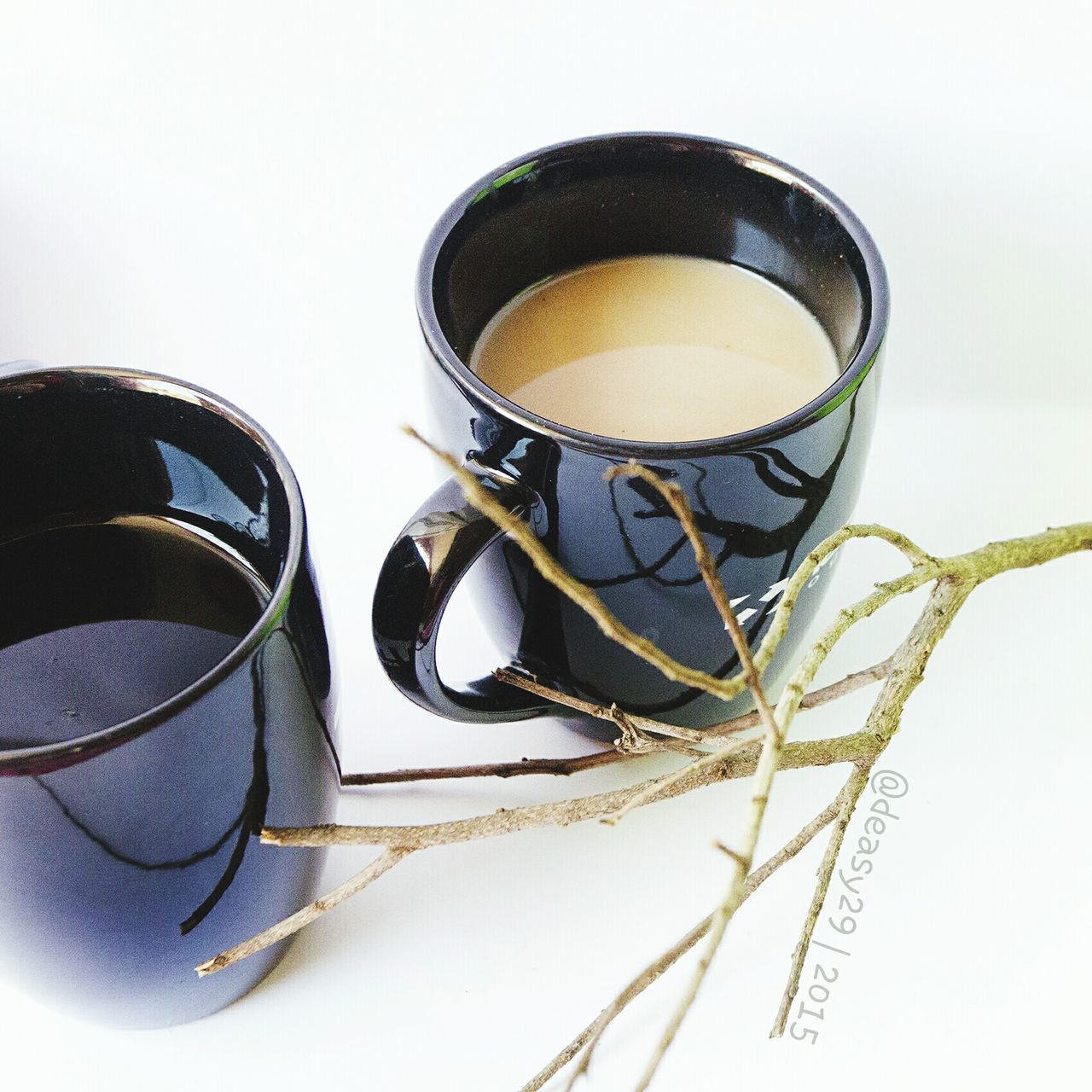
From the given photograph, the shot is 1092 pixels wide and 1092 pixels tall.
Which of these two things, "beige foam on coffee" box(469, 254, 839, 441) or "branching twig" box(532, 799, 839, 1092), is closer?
A: "branching twig" box(532, 799, 839, 1092)

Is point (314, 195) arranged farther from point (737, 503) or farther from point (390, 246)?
point (737, 503)

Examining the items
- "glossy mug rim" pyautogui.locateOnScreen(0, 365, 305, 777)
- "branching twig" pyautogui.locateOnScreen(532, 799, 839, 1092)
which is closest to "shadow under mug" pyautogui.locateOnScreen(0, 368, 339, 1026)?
"glossy mug rim" pyautogui.locateOnScreen(0, 365, 305, 777)

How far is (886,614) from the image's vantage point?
0.60m

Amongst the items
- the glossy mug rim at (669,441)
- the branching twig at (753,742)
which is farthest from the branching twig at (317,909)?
the glossy mug rim at (669,441)

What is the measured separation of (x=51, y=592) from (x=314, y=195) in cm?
26

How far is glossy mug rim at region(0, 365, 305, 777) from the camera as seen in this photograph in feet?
1.04

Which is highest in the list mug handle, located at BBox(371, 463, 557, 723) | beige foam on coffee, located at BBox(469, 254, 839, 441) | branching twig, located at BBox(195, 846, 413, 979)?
beige foam on coffee, located at BBox(469, 254, 839, 441)

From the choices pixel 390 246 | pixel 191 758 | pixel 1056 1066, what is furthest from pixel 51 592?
pixel 1056 1066

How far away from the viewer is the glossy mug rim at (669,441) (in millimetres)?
387

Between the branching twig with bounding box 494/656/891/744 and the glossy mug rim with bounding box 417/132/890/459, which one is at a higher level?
the glossy mug rim with bounding box 417/132/890/459

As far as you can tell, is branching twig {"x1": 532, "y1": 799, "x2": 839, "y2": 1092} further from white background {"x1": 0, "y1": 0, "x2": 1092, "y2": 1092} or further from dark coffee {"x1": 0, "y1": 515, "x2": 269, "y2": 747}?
dark coffee {"x1": 0, "y1": 515, "x2": 269, "y2": 747}

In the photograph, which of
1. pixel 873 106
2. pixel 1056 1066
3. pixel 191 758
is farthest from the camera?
pixel 873 106

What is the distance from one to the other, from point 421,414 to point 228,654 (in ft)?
1.08

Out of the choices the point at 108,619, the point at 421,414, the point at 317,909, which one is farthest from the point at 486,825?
the point at 421,414
